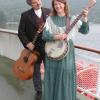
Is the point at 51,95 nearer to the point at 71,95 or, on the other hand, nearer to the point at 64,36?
the point at 71,95

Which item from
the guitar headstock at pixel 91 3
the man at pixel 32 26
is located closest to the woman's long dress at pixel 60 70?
the guitar headstock at pixel 91 3

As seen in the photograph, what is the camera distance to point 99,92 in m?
5.36

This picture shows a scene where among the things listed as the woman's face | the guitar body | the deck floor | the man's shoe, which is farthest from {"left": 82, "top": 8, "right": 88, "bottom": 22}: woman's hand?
the deck floor

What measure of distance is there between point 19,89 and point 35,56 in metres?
1.08

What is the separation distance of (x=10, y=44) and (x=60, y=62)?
412cm

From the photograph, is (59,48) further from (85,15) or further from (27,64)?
(27,64)

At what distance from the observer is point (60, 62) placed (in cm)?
443

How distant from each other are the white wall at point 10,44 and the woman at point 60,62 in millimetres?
3393

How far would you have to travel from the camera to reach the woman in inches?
172

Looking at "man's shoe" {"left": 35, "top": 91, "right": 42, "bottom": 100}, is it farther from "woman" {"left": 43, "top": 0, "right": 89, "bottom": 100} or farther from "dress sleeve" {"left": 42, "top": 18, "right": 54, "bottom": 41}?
"dress sleeve" {"left": 42, "top": 18, "right": 54, "bottom": 41}

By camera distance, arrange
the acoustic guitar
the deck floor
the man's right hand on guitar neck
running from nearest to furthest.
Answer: the man's right hand on guitar neck
the acoustic guitar
the deck floor

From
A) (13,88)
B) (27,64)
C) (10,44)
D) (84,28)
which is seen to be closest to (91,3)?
(84,28)

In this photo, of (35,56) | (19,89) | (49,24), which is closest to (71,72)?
(49,24)

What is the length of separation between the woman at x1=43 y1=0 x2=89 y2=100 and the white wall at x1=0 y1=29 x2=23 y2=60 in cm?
339
